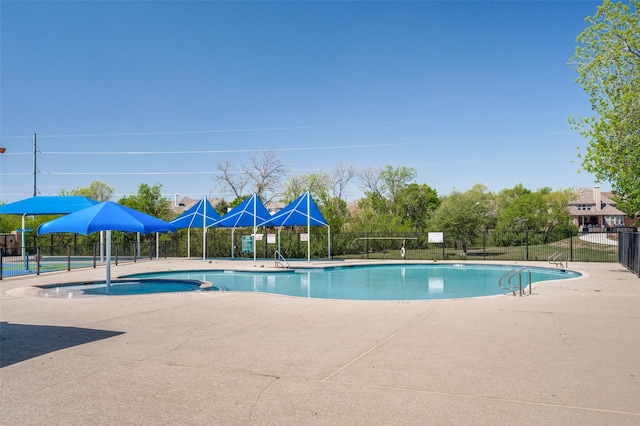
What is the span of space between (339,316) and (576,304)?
5524mm

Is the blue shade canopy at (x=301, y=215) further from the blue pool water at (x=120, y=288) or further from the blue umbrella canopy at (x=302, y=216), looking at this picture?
the blue pool water at (x=120, y=288)

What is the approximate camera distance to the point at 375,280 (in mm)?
20797

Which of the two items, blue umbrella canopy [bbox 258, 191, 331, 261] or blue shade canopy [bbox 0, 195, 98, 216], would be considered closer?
blue umbrella canopy [bbox 258, 191, 331, 261]

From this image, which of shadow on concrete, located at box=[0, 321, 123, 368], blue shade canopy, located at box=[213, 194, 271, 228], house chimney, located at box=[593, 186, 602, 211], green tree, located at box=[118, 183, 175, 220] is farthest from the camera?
house chimney, located at box=[593, 186, 602, 211]

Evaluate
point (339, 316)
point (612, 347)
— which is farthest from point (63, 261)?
point (612, 347)

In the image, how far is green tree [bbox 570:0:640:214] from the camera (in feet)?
68.2

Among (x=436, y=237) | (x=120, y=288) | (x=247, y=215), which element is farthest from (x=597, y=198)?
(x=120, y=288)

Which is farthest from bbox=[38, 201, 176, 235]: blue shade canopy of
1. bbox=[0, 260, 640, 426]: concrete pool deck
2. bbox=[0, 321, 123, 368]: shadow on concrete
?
bbox=[0, 321, 123, 368]: shadow on concrete

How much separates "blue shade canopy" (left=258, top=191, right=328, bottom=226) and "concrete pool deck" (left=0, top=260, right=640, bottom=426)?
17.4m

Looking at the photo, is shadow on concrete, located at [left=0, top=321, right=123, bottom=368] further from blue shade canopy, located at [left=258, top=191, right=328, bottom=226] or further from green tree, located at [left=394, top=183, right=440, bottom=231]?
green tree, located at [left=394, top=183, right=440, bottom=231]

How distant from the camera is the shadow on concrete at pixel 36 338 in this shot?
6785 mm

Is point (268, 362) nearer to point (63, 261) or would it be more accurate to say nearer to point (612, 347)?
point (612, 347)

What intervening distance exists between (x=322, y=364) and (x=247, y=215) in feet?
81.7

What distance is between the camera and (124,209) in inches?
586
